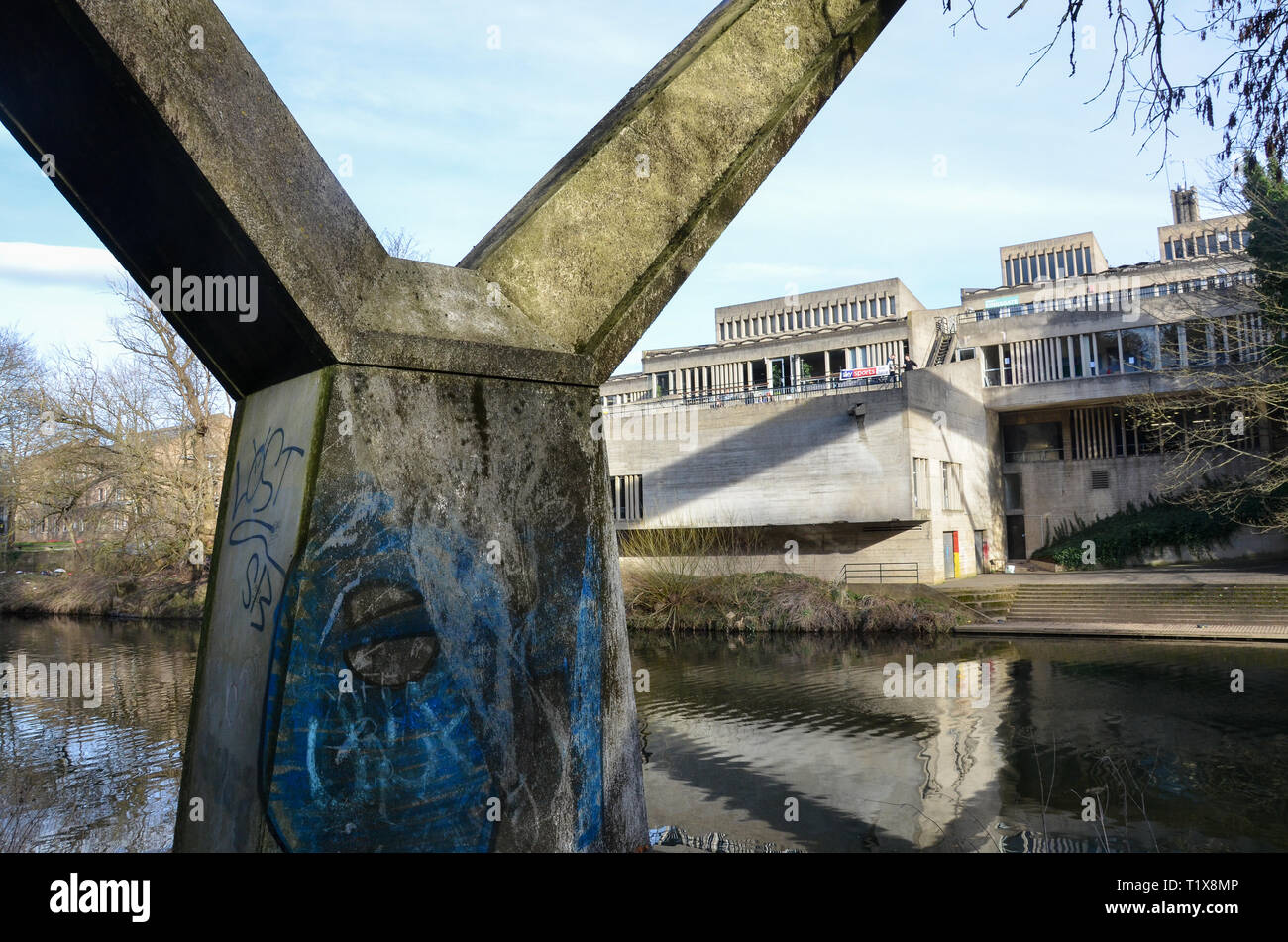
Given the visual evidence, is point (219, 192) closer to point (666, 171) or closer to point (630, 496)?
point (666, 171)

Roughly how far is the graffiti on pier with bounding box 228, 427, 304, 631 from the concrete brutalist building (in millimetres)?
23962

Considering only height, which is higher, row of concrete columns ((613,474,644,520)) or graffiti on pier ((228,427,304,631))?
row of concrete columns ((613,474,644,520))

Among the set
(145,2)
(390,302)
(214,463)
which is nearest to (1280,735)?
(390,302)

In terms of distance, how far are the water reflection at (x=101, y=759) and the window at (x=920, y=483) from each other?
22.5 m

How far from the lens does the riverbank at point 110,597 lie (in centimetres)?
3597

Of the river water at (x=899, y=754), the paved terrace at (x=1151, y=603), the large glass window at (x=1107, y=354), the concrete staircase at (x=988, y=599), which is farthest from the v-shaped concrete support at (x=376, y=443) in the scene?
the large glass window at (x=1107, y=354)

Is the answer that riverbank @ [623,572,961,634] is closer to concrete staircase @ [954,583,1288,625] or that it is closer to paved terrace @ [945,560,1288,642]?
paved terrace @ [945,560,1288,642]

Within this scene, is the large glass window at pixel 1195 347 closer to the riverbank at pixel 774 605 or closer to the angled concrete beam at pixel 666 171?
the riverbank at pixel 774 605

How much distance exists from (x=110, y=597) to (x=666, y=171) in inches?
1582

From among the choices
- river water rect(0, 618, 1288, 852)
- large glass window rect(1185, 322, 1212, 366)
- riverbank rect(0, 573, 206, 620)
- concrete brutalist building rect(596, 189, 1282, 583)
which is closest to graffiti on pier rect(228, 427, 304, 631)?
river water rect(0, 618, 1288, 852)

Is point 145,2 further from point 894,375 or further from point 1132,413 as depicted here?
point 1132,413

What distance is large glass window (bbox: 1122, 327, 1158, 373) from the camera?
3884 centimetres

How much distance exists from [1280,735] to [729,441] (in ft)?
71.6

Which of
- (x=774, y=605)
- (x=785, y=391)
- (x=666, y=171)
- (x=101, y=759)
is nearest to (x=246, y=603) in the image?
(x=666, y=171)
